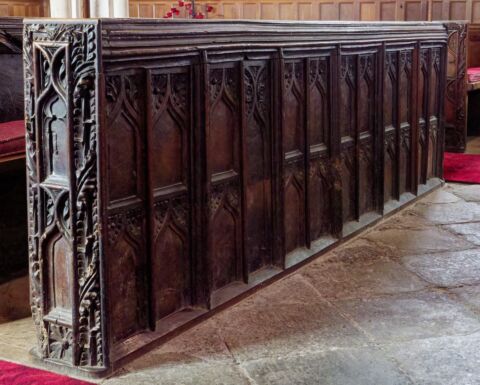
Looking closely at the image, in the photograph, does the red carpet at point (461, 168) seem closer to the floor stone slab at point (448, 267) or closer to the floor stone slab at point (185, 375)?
the floor stone slab at point (448, 267)

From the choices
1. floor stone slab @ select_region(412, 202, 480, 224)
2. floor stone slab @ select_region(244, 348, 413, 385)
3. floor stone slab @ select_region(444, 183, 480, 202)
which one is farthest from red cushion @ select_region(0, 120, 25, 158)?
floor stone slab @ select_region(444, 183, 480, 202)

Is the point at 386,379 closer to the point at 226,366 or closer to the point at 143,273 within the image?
the point at 226,366

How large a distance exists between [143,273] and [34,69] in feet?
2.47

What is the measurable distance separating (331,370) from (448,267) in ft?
4.48

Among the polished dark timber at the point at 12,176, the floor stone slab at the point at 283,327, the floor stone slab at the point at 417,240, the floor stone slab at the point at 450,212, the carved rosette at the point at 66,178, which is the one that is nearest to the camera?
the carved rosette at the point at 66,178

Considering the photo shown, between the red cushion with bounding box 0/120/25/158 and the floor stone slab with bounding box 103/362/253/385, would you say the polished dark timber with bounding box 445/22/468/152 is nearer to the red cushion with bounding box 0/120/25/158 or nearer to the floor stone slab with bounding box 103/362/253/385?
the red cushion with bounding box 0/120/25/158

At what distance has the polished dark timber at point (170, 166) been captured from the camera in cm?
243

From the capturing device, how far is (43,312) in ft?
8.46

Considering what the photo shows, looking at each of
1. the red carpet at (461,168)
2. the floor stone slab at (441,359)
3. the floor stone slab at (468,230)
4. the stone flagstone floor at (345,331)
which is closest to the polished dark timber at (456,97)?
the red carpet at (461,168)

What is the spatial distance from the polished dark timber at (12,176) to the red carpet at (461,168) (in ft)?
10.7

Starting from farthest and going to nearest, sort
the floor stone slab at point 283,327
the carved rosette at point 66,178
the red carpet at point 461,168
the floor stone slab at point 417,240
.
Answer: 1. the red carpet at point 461,168
2. the floor stone slab at point 417,240
3. the floor stone slab at point 283,327
4. the carved rosette at point 66,178

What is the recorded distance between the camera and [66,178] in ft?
8.07

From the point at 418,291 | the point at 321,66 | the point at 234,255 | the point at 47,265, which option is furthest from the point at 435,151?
the point at 47,265

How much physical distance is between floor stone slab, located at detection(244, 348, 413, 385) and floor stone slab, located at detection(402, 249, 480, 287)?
37.2 inches
